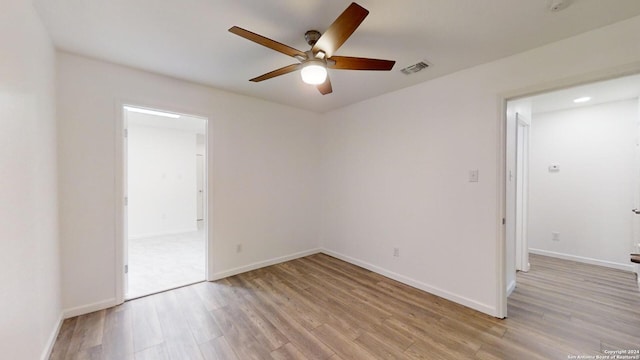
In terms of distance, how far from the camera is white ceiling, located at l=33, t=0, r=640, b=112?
1.63 metres

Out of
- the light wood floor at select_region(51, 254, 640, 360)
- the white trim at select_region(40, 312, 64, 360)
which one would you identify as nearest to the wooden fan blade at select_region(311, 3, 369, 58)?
the light wood floor at select_region(51, 254, 640, 360)

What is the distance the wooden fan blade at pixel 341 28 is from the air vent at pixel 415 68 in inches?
46.1

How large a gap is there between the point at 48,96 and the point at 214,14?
5.29ft

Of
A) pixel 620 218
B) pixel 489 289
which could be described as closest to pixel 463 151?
pixel 489 289

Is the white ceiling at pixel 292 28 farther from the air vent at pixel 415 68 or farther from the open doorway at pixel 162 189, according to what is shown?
the open doorway at pixel 162 189

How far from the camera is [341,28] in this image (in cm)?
146

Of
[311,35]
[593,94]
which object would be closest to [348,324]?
[311,35]

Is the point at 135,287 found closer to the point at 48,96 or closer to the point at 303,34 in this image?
the point at 48,96

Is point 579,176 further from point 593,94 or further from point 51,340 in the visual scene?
point 51,340

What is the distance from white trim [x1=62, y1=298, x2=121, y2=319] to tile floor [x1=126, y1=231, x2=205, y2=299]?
18 centimetres

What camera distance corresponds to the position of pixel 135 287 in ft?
9.63

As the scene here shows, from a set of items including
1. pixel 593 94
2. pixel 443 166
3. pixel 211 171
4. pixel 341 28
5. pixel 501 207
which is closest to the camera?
pixel 341 28

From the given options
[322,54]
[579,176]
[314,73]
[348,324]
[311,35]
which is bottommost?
[348,324]

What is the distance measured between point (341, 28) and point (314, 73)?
1.30 ft
